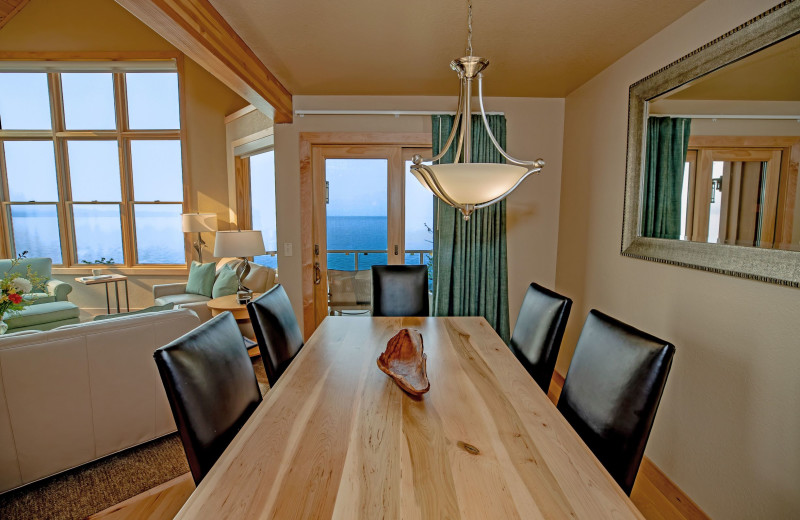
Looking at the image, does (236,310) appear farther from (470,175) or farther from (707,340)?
(707,340)

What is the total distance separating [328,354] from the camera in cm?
173

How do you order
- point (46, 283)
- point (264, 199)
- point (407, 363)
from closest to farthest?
point (407, 363)
point (46, 283)
point (264, 199)

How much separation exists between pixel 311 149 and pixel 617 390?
9.39 feet

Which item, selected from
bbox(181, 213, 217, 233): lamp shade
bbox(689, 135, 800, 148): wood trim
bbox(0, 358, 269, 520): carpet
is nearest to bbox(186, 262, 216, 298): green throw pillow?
bbox(181, 213, 217, 233): lamp shade

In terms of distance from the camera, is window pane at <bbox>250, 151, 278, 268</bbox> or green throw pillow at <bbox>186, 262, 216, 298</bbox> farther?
window pane at <bbox>250, 151, 278, 268</bbox>

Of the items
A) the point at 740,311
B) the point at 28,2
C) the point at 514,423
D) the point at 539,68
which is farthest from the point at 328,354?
the point at 28,2

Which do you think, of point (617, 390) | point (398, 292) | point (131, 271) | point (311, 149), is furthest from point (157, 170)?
point (617, 390)

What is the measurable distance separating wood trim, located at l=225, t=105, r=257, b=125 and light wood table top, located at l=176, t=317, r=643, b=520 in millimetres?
4358

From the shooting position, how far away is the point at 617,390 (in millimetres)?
1197

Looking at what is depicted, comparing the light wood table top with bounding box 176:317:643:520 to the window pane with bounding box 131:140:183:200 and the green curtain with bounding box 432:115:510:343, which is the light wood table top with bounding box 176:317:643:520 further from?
the window pane with bounding box 131:140:183:200

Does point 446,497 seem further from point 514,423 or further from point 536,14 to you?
point 536,14

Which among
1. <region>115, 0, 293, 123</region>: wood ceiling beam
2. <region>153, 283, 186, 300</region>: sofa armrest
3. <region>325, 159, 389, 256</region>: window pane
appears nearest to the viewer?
<region>115, 0, 293, 123</region>: wood ceiling beam

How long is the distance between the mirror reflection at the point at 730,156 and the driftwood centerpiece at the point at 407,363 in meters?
1.37

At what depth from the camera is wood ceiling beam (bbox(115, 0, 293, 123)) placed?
4.97 feet
